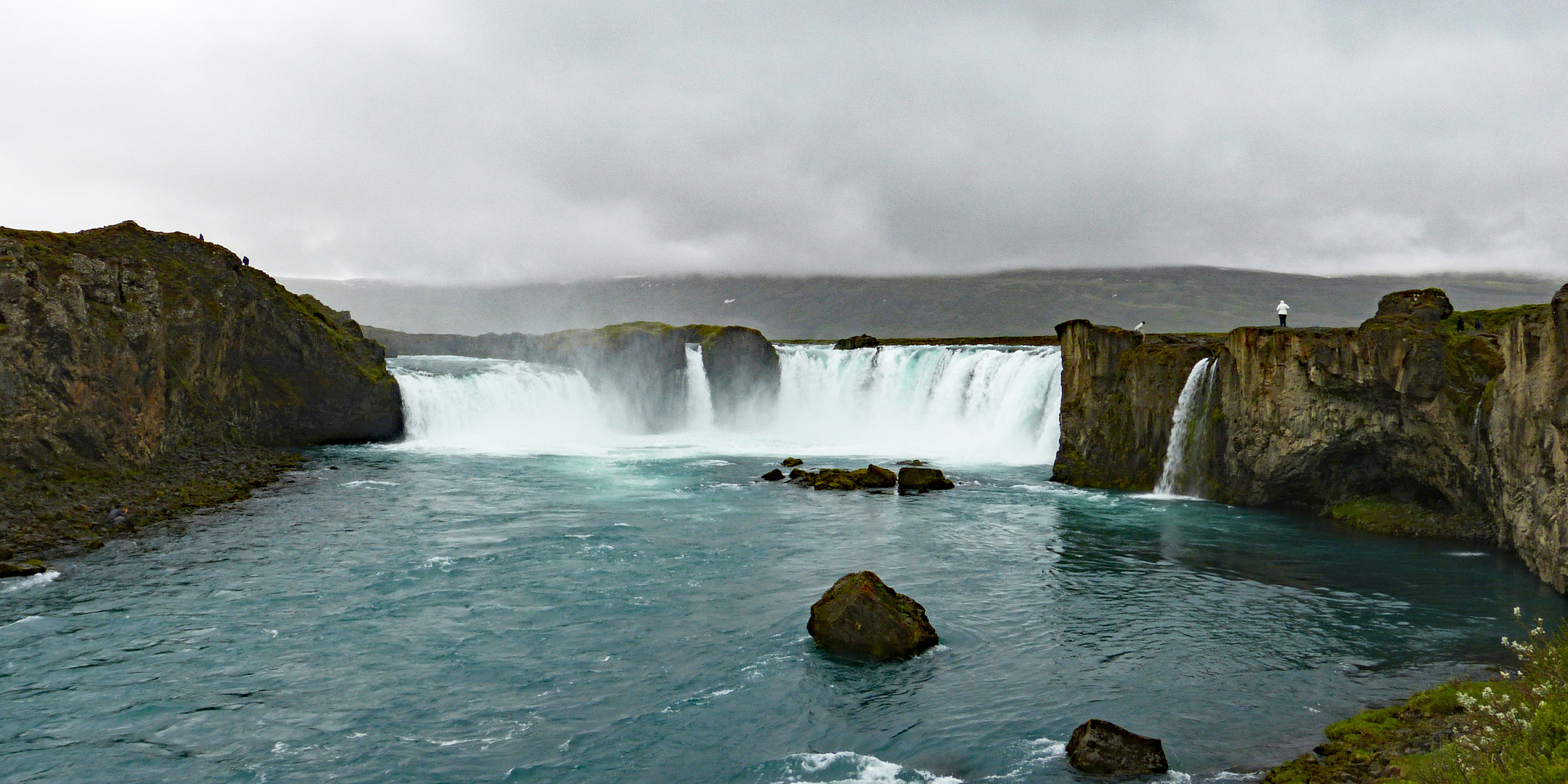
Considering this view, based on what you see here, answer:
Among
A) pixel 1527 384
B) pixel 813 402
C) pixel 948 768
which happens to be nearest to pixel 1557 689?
pixel 948 768

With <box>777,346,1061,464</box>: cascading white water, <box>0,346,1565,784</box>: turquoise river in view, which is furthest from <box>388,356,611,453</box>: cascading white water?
<box>0,346,1565,784</box>: turquoise river

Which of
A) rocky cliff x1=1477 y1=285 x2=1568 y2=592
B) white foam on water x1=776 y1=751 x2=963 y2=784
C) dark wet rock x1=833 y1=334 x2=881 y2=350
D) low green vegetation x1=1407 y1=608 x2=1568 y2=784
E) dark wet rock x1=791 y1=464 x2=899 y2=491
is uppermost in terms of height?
dark wet rock x1=833 y1=334 x2=881 y2=350

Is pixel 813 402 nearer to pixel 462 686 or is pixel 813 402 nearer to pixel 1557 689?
pixel 462 686

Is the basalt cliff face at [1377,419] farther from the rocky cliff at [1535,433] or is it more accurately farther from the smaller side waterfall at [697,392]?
the smaller side waterfall at [697,392]

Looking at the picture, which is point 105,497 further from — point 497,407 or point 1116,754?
point 497,407

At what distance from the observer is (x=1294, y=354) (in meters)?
30.7

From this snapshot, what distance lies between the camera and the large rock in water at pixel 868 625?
55.3ft

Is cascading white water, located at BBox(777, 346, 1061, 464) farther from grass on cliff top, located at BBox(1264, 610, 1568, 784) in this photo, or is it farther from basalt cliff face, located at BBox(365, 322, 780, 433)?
grass on cliff top, located at BBox(1264, 610, 1568, 784)

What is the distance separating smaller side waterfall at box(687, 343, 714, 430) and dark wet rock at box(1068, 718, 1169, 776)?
60.6 metres

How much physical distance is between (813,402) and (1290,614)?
173 ft

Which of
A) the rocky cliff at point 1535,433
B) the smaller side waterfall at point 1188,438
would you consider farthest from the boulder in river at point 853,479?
the rocky cliff at point 1535,433

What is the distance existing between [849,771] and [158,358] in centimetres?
3592

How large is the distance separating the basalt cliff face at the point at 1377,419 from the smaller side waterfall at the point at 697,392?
124 ft

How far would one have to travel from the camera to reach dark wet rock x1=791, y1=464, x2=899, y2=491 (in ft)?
125
